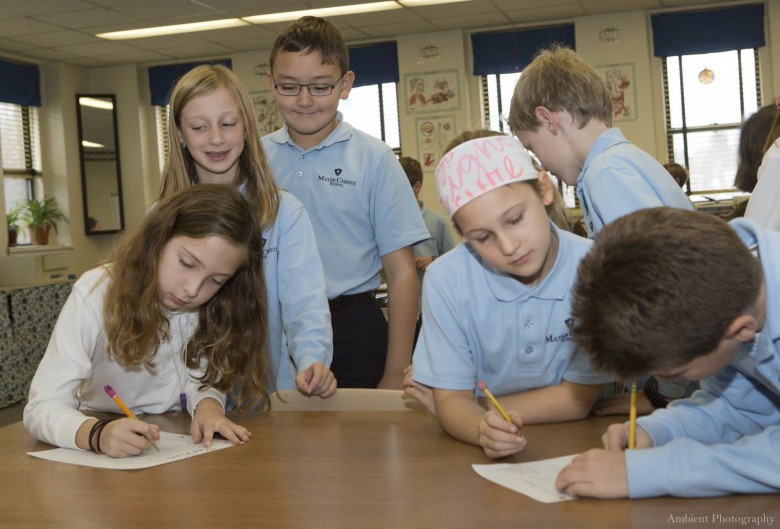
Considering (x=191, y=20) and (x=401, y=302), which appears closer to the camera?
(x=401, y=302)

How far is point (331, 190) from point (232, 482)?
1.31 meters

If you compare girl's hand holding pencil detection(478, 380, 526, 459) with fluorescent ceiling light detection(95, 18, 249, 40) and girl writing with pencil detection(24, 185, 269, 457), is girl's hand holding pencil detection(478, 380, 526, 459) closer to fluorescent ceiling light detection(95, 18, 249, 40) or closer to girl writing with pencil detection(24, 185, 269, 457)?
girl writing with pencil detection(24, 185, 269, 457)

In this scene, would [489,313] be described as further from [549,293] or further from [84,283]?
[84,283]

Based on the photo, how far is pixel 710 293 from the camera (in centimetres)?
101

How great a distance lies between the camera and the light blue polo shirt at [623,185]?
1786mm

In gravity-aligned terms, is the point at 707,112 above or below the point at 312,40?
above

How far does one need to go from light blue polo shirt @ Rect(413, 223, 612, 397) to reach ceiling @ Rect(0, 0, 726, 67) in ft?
20.4

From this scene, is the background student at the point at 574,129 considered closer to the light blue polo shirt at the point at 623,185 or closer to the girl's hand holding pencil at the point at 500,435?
the light blue polo shirt at the point at 623,185

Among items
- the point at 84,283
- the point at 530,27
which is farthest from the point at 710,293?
the point at 530,27

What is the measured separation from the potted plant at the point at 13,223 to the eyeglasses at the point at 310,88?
728cm

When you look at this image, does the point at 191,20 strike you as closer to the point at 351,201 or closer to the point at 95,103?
the point at 95,103

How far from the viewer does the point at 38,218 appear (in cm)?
920

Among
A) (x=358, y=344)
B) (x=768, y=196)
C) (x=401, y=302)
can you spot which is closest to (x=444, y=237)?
(x=401, y=302)

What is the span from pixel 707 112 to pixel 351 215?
7102 mm
